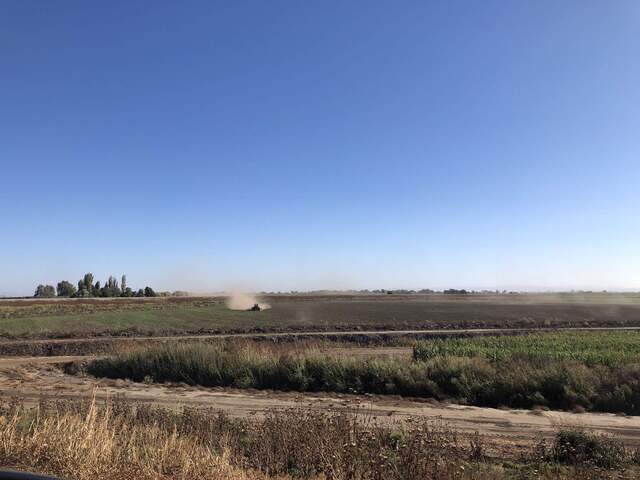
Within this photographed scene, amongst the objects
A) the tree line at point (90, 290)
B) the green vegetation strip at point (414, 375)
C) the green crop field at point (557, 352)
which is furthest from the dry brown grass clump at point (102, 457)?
the tree line at point (90, 290)

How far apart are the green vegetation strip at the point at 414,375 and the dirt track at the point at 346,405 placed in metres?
1.35

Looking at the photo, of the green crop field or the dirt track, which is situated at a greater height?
the green crop field

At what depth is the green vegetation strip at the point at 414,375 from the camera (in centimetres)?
1804

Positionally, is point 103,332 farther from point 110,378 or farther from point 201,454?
point 201,454

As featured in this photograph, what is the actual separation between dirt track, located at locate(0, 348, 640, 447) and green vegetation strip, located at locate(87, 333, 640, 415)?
1.35 m

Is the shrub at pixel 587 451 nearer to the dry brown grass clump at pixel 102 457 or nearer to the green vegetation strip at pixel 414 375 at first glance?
the dry brown grass clump at pixel 102 457

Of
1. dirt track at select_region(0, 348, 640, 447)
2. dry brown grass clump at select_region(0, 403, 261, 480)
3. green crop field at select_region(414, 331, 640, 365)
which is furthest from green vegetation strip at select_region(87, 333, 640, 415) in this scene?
dry brown grass clump at select_region(0, 403, 261, 480)

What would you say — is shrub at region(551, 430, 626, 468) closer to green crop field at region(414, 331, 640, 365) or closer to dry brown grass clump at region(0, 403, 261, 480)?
dry brown grass clump at region(0, 403, 261, 480)

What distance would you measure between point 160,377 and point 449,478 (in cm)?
1980

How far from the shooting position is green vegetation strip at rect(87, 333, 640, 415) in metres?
18.0

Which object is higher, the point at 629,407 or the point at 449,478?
the point at 449,478

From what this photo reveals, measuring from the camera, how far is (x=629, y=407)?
16.7m

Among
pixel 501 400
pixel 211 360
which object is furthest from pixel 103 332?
pixel 501 400

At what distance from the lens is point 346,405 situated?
54.0 ft
